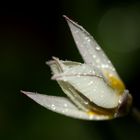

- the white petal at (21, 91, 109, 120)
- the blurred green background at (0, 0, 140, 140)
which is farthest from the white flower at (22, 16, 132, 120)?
the blurred green background at (0, 0, 140, 140)

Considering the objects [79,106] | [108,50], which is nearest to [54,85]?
[108,50]

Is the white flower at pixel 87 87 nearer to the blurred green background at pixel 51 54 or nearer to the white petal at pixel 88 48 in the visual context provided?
the white petal at pixel 88 48

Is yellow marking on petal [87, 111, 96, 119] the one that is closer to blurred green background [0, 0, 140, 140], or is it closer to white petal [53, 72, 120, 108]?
white petal [53, 72, 120, 108]

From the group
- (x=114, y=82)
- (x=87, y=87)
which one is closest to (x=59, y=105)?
(x=87, y=87)

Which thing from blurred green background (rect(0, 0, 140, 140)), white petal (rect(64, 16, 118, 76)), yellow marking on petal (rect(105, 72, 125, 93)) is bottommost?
blurred green background (rect(0, 0, 140, 140))

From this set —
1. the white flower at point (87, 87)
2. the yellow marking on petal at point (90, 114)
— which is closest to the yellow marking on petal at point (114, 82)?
the white flower at point (87, 87)

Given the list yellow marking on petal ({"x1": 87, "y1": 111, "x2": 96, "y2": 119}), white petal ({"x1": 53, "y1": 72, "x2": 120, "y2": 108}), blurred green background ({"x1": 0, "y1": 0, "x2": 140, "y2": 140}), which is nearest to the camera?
white petal ({"x1": 53, "y1": 72, "x2": 120, "y2": 108})
